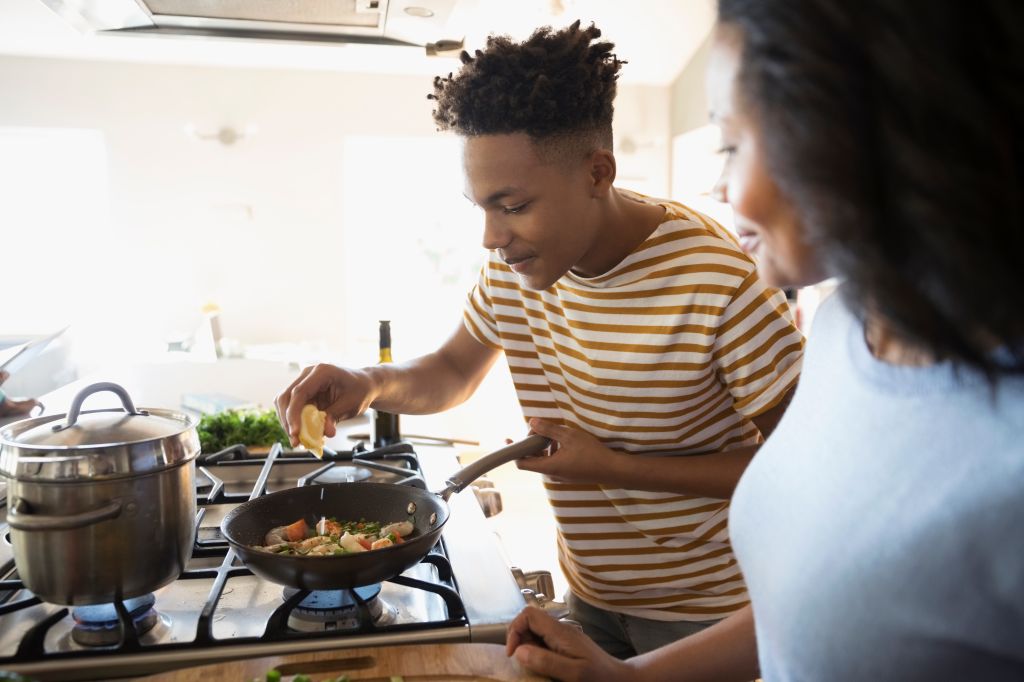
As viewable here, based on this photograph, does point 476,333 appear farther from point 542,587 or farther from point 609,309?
point 542,587

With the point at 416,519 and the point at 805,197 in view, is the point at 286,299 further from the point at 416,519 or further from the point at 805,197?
the point at 805,197

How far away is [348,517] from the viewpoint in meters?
1.22

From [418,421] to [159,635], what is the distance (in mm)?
3263

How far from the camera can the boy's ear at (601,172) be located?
4.07 ft

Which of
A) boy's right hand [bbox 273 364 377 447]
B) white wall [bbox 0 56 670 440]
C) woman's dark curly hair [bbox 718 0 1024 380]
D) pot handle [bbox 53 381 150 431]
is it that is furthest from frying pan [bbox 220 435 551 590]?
white wall [bbox 0 56 670 440]

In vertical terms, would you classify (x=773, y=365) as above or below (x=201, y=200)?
below

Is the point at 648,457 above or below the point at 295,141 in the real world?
below

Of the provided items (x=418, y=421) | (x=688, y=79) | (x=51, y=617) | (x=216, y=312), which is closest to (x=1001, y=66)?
(x=51, y=617)

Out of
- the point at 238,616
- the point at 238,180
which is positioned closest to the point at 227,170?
the point at 238,180

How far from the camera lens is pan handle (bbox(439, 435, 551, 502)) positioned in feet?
3.81

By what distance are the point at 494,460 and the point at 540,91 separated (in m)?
0.55

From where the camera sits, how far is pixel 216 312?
4688mm

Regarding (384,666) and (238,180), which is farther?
(238,180)

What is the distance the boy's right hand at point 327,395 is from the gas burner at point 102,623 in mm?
339
